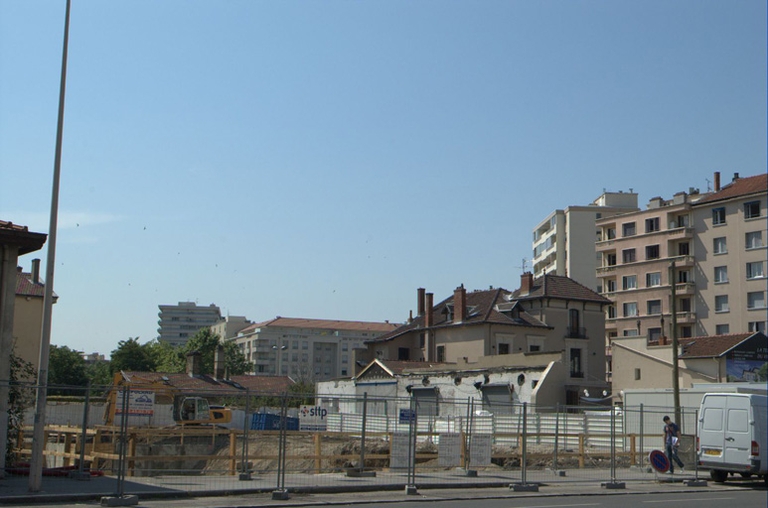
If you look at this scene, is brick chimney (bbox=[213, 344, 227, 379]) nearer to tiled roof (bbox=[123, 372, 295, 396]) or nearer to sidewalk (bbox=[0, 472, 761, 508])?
tiled roof (bbox=[123, 372, 295, 396])

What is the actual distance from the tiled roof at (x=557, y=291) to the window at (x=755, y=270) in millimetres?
13054

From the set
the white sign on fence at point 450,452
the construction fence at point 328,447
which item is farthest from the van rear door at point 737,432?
the white sign on fence at point 450,452

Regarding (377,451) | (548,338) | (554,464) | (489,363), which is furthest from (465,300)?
(554,464)

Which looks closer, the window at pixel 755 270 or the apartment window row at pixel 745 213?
the window at pixel 755 270

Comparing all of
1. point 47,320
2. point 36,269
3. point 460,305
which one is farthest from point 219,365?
point 47,320

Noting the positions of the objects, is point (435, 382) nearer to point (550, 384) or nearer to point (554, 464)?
point (550, 384)

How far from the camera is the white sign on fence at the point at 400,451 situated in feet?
68.8

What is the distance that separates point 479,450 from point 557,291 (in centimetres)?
4909

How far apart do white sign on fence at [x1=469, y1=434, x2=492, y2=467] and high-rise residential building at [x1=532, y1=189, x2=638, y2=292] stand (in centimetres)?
7970

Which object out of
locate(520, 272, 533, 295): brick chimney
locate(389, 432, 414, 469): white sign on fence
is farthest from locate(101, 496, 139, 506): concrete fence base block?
locate(520, 272, 533, 295): brick chimney

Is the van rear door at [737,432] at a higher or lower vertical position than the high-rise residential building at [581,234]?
lower

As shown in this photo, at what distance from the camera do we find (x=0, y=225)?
19.2 metres

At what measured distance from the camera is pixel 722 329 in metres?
76.1

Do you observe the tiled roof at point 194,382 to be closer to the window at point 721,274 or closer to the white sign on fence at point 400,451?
the white sign on fence at point 400,451
